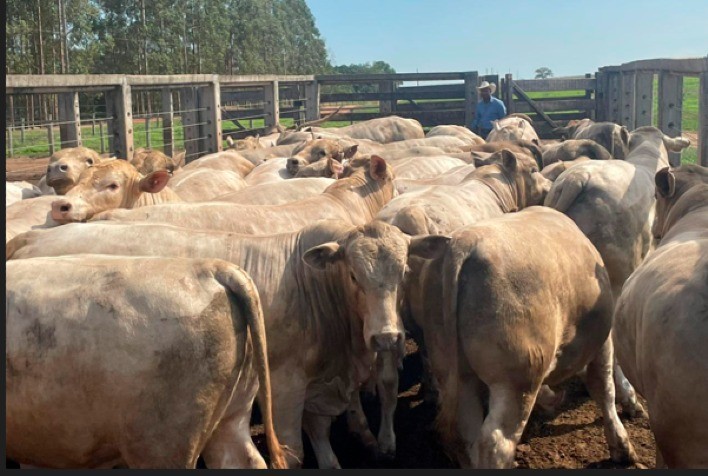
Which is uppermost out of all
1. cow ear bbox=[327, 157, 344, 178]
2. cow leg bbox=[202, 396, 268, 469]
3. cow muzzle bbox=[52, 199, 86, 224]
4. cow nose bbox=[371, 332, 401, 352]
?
cow ear bbox=[327, 157, 344, 178]

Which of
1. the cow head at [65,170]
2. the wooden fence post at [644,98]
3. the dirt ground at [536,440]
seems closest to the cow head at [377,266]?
the dirt ground at [536,440]

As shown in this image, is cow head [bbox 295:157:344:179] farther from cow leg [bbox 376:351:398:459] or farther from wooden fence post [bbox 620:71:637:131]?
wooden fence post [bbox 620:71:637:131]

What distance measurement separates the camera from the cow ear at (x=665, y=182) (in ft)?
19.5

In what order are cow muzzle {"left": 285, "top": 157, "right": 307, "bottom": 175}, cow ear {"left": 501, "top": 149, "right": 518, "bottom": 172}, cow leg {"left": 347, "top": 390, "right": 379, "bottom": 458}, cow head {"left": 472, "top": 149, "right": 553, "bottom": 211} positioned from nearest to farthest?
cow leg {"left": 347, "top": 390, "right": 379, "bottom": 458}, cow head {"left": 472, "top": 149, "right": 553, "bottom": 211}, cow ear {"left": 501, "top": 149, "right": 518, "bottom": 172}, cow muzzle {"left": 285, "top": 157, "right": 307, "bottom": 175}

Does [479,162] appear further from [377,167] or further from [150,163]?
[150,163]

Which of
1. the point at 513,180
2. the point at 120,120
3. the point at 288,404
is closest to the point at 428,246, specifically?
the point at 288,404

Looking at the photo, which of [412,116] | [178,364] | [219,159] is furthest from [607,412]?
[412,116]

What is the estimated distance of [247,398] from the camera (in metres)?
4.24

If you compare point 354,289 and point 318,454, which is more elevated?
point 354,289

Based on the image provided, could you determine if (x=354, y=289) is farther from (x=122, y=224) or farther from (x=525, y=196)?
(x=525, y=196)

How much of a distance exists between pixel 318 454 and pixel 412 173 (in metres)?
5.57

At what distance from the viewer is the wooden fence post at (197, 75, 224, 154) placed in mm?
13648

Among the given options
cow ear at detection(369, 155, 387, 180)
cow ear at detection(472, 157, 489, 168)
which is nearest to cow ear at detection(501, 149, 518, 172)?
cow ear at detection(472, 157, 489, 168)

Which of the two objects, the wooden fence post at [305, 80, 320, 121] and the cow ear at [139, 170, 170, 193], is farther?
the wooden fence post at [305, 80, 320, 121]
